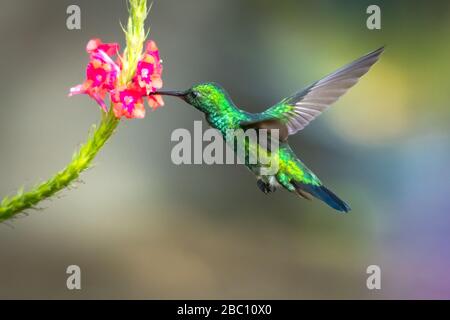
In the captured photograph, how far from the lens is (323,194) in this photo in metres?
1.98

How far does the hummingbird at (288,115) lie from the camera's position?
182 centimetres

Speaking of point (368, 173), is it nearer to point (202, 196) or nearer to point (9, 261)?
point (202, 196)

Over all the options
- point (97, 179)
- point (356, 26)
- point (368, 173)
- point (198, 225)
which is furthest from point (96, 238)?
point (356, 26)

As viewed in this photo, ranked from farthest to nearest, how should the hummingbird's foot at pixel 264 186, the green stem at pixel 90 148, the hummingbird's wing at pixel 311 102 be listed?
the hummingbird's foot at pixel 264 186
the hummingbird's wing at pixel 311 102
the green stem at pixel 90 148

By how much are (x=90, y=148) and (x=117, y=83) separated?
190 millimetres

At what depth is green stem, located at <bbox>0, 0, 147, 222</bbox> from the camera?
1.43 m

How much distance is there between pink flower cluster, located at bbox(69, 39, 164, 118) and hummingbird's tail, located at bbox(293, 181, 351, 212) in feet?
2.35

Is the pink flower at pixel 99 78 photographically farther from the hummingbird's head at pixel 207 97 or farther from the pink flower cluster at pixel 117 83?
the hummingbird's head at pixel 207 97

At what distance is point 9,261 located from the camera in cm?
538

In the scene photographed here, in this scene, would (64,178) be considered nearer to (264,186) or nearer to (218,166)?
(264,186)

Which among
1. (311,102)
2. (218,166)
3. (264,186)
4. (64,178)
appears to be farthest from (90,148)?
(218,166)

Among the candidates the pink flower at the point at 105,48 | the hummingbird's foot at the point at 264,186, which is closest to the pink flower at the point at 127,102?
the pink flower at the point at 105,48

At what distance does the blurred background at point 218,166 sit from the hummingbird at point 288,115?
10.5 ft

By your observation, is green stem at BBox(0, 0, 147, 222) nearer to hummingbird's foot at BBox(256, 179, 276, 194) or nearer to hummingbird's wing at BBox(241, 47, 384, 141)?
hummingbird's wing at BBox(241, 47, 384, 141)
